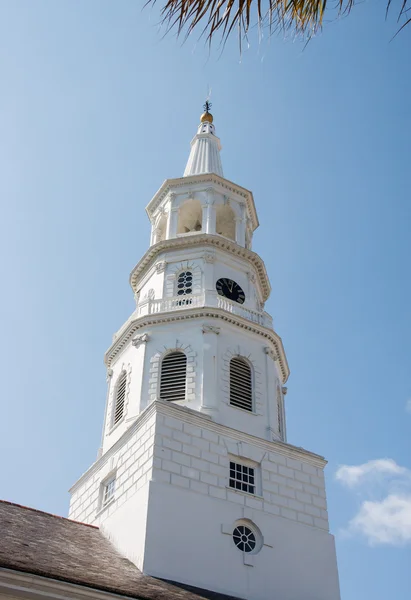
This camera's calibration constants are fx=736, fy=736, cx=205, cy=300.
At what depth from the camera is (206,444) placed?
84.9 ft

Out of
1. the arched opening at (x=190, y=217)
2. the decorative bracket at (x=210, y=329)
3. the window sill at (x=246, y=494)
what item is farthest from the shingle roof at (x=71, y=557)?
the arched opening at (x=190, y=217)

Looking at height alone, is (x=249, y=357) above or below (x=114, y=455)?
above

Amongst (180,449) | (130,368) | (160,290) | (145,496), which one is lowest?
(145,496)

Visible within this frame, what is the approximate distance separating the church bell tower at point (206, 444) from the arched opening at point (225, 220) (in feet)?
3.28

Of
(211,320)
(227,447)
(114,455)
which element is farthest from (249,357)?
(114,455)

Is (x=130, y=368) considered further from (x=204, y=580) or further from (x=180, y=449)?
(x=204, y=580)

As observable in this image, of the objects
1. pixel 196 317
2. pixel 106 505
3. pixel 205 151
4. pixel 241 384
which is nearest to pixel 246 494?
pixel 241 384

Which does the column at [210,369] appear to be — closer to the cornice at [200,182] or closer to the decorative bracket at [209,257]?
the decorative bracket at [209,257]

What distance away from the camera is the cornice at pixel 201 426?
2577 cm

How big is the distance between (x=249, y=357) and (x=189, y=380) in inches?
121

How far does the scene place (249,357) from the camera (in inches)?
1169

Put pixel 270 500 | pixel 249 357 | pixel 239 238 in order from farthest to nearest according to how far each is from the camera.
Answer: pixel 239 238
pixel 249 357
pixel 270 500

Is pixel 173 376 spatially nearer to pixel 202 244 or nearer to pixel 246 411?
pixel 246 411

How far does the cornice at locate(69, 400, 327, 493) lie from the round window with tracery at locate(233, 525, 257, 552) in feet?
10.7
